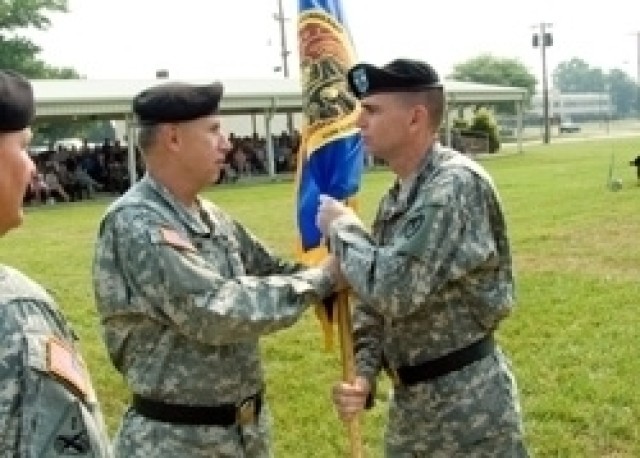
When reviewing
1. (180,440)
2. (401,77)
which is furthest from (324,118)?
(180,440)

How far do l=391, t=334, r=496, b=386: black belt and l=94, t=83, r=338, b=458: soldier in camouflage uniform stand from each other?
383 mm

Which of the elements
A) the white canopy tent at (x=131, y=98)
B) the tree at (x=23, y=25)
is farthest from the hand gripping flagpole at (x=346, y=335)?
the tree at (x=23, y=25)

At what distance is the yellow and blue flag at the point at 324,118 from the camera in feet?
12.3

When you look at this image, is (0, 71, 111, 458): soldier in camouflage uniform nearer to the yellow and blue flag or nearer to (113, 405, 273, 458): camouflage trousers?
(113, 405, 273, 458): camouflage trousers

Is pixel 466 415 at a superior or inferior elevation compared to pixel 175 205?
inferior

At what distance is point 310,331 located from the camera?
7938 mm

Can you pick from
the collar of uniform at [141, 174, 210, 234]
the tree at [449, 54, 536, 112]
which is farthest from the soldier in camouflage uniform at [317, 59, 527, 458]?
the tree at [449, 54, 536, 112]

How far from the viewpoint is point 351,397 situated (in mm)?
3227

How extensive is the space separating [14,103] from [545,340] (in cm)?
588

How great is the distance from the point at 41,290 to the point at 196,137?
53.2 inches

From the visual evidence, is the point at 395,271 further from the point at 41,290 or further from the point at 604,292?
the point at 604,292

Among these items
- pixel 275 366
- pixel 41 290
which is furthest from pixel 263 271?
pixel 275 366

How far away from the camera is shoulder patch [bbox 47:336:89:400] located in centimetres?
167

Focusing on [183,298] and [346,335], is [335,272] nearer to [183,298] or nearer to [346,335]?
[346,335]
